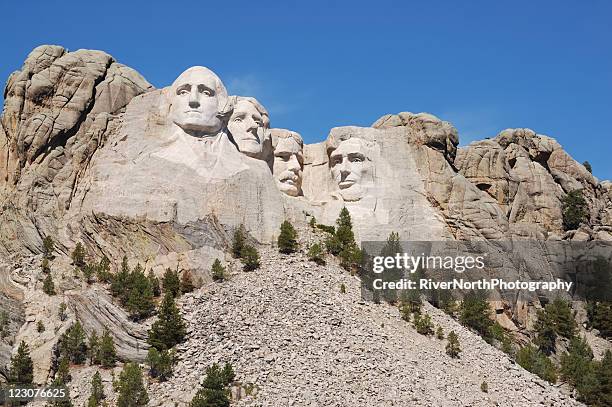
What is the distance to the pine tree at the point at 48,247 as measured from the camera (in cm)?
5081

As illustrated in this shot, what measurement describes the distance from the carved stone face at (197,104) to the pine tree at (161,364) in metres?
9.91

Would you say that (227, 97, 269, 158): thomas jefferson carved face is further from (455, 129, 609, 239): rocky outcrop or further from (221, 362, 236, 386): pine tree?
(221, 362, 236, 386): pine tree

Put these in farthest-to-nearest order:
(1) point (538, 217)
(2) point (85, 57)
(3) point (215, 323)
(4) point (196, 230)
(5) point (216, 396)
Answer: (1) point (538, 217)
(2) point (85, 57)
(4) point (196, 230)
(3) point (215, 323)
(5) point (216, 396)

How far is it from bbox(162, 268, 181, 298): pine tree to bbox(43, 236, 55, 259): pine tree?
155 inches

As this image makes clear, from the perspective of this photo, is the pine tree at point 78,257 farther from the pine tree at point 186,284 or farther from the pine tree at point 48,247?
the pine tree at point 186,284

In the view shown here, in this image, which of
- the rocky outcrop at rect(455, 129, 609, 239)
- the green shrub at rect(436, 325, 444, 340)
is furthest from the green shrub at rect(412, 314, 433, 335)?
the rocky outcrop at rect(455, 129, 609, 239)

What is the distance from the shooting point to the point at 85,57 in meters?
54.8

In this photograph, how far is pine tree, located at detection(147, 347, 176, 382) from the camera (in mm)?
45094

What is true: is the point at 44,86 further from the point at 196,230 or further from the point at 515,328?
the point at 515,328

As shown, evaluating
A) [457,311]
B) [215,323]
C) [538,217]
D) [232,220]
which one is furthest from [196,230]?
[538,217]

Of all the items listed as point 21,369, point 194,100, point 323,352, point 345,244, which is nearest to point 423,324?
point 323,352

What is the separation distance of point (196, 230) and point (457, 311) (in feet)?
28.3

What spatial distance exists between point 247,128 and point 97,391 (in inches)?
530

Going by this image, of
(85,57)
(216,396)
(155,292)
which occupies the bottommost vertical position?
(216,396)
